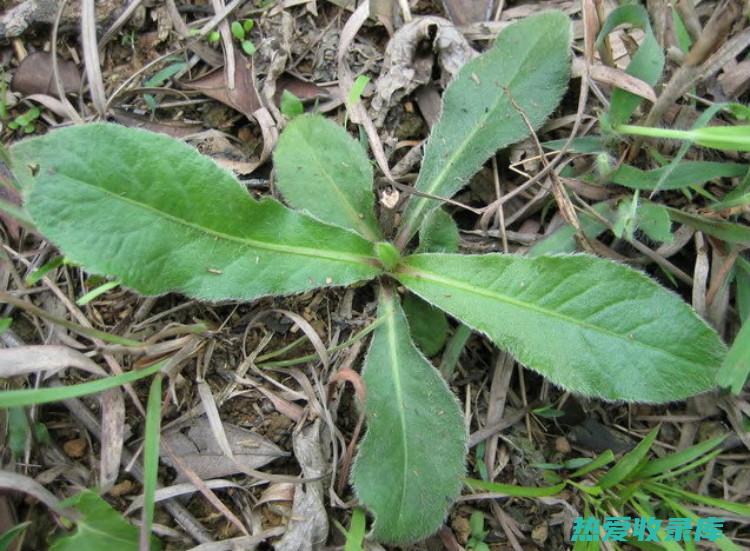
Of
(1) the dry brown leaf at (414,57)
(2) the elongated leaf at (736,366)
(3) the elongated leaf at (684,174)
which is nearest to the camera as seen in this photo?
(2) the elongated leaf at (736,366)

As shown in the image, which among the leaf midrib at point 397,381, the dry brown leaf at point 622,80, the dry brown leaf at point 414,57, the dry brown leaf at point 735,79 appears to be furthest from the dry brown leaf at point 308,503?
the dry brown leaf at point 735,79

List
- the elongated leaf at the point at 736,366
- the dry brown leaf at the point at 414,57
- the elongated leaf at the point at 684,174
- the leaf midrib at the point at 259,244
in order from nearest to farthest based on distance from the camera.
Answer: the elongated leaf at the point at 736,366
the leaf midrib at the point at 259,244
the elongated leaf at the point at 684,174
the dry brown leaf at the point at 414,57

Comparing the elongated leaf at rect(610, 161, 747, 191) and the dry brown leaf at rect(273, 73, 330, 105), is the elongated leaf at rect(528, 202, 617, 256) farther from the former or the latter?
the dry brown leaf at rect(273, 73, 330, 105)

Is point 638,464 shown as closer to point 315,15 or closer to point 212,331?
point 212,331

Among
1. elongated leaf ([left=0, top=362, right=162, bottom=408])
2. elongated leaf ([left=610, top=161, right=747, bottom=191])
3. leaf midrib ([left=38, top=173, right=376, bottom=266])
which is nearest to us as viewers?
elongated leaf ([left=0, top=362, right=162, bottom=408])

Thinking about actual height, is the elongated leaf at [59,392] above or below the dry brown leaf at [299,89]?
below

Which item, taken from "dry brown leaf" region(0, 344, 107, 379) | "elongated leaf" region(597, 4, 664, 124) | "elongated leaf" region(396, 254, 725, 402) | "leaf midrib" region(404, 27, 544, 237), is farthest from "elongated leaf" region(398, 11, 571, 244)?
"dry brown leaf" region(0, 344, 107, 379)

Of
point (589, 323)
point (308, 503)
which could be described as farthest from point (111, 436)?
point (589, 323)

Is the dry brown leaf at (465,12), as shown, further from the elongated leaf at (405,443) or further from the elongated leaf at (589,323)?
the elongated leaf at (405,443)
